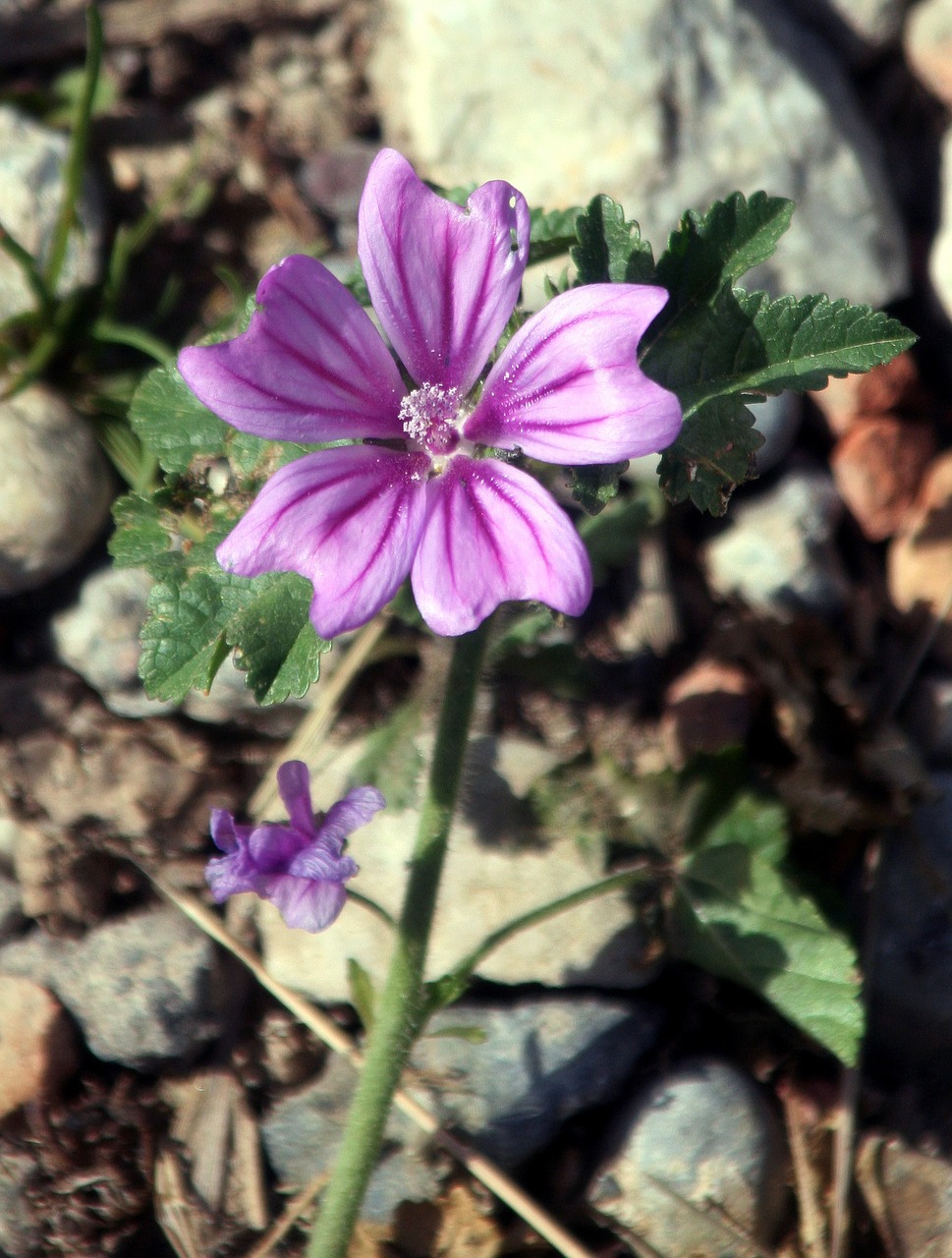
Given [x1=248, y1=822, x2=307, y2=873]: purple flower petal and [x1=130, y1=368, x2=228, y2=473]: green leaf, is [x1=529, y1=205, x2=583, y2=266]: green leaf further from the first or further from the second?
[x1=248, y1=822, x2=307, y2=873]: purple flower petal

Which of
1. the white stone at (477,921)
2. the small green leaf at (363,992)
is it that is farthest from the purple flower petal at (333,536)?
the white stone at (477,921)

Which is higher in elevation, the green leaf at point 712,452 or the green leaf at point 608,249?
the green leaf at point 608,249

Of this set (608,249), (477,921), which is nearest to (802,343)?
(608,249)

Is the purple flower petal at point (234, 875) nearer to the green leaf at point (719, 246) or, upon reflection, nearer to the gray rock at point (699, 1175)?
the green leaf at point (719, 246)

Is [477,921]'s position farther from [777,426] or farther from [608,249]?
[608,249]

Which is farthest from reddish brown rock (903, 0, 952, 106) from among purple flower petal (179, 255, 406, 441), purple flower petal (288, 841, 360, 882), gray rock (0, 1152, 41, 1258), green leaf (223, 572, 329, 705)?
gray rock (0, 1152, 41, 1258)

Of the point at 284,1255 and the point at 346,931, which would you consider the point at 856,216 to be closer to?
the point at 346,931

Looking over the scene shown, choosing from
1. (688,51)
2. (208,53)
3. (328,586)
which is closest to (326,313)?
(328,586)
